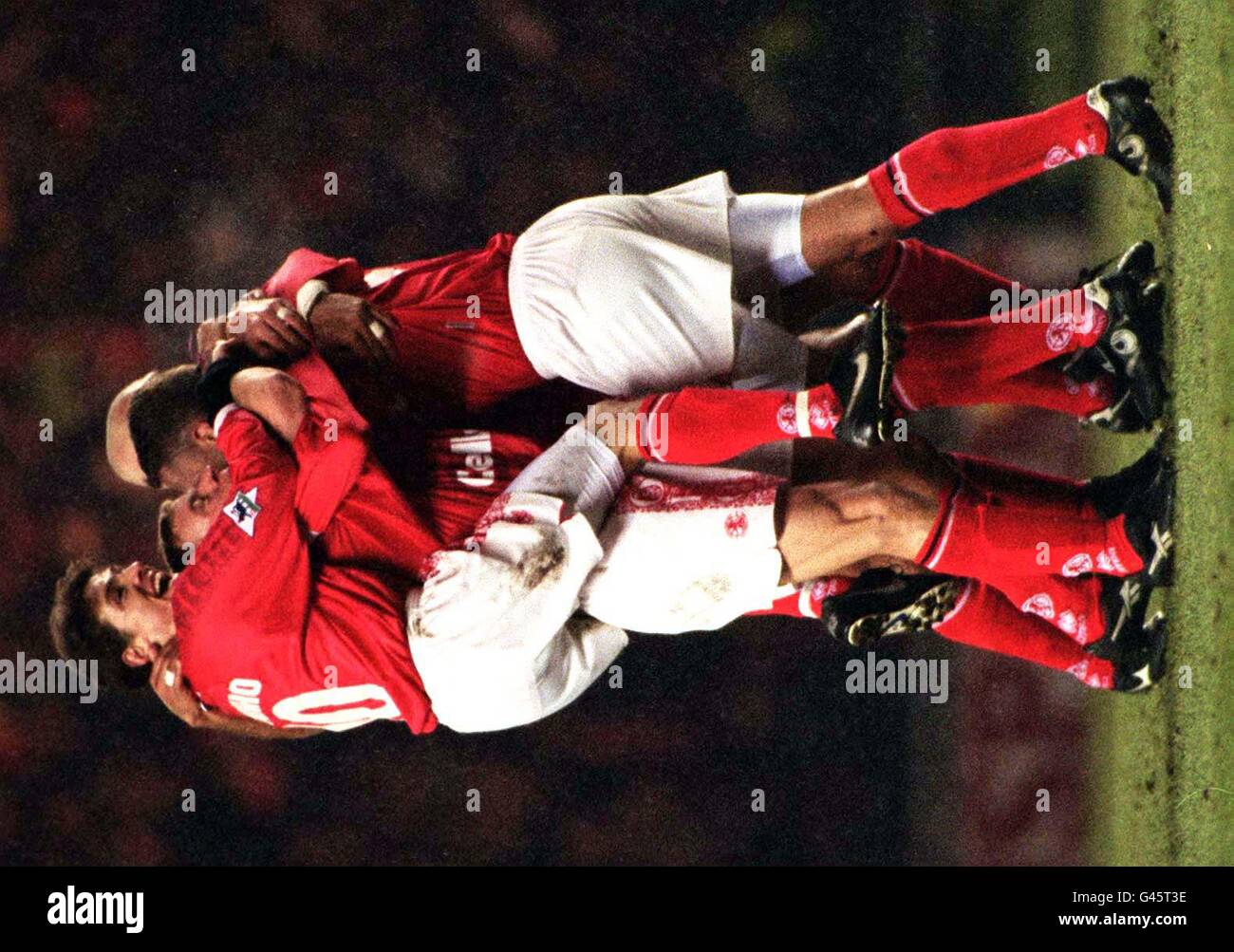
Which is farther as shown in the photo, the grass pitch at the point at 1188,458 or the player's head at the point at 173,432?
the grass pitch at the point at 1188,458

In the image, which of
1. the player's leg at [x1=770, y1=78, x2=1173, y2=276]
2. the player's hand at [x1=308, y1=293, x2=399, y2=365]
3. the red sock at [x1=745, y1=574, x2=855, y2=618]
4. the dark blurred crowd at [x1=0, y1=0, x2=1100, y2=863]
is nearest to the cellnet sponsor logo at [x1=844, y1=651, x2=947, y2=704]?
the dark blurred crowd at [x1=0, y1=0, x2=1100, y2=863]

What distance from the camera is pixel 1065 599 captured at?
2.43m

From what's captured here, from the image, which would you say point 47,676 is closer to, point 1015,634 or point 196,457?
point 196,457

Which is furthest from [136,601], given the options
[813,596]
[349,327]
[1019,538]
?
[1019,538]

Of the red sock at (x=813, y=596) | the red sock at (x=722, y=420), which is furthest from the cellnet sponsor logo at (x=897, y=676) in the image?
the red sock at (x=722, y=420)

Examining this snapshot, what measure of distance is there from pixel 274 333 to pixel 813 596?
40.4 inches

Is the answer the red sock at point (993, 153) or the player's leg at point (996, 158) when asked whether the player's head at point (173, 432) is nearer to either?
the player's leg at point (996, 158)

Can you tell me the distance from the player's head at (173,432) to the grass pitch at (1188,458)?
1575mm

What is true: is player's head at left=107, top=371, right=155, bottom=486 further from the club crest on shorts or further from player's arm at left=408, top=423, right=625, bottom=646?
player's arm at left=408, top=423, right=625, bottom=646
